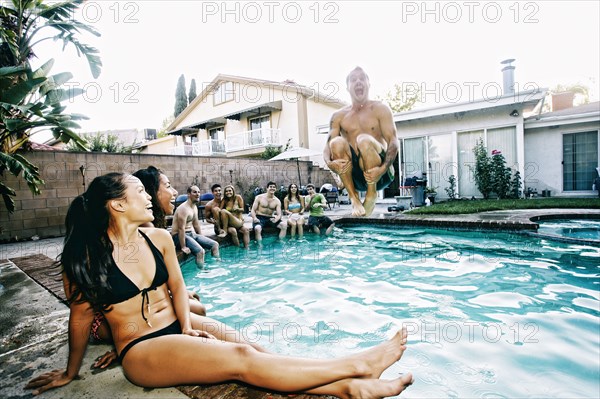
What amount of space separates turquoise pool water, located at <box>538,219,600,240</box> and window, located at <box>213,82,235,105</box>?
719 inches

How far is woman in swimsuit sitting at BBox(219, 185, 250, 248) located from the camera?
6797 mm

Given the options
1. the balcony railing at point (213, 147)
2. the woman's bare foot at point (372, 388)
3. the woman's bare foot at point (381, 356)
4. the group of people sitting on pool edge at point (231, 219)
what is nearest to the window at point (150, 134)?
the balcony railing at point (213, 147)

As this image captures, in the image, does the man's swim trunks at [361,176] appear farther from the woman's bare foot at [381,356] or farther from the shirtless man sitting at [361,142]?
the woman's bare foot at [381,356]

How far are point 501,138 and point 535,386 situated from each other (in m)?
10.7

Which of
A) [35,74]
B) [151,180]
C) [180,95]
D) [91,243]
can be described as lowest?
[91,243]

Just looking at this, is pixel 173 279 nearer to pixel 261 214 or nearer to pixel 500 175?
pixel 261 214

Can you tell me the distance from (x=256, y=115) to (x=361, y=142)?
62.3 feet

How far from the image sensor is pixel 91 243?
5.63ft

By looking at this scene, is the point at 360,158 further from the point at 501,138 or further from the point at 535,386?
the point at 501,138

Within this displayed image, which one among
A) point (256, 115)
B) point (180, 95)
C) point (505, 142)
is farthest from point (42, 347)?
point (180, 95)

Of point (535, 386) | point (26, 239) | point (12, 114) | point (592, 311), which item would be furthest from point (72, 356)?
point (26, 239)

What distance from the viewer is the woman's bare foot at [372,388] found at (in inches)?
60.2

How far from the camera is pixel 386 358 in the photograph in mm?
1744

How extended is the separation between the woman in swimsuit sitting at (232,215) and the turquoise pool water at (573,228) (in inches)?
222
